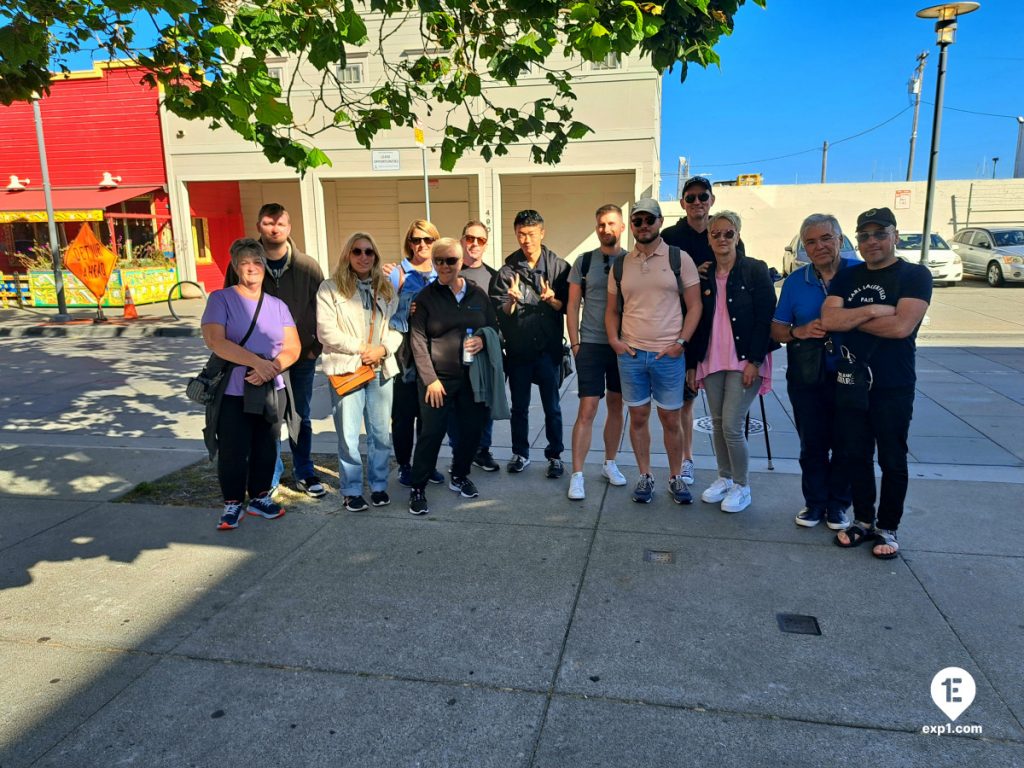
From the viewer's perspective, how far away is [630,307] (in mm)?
4430

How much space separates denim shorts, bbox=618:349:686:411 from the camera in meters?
4.42

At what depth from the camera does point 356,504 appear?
4.64 m

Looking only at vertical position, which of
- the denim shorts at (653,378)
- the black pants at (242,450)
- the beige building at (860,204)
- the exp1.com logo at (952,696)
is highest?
the beige building at (860,204)

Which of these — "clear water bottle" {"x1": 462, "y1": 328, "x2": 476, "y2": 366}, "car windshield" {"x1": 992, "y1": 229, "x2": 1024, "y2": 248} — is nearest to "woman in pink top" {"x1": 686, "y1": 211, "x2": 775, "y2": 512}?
"clear water bottle" {"x1": 462, "y1": 328, "x2": 476, "y2": 366}

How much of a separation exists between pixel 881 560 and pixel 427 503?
107 inches

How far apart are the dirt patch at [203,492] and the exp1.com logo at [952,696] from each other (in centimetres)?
347

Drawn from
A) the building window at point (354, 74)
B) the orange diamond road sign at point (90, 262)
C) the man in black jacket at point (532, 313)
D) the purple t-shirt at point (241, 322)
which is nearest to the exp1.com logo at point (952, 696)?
the man in black jacket at point (532, 313)

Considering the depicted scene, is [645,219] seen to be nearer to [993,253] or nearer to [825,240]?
[825,240]

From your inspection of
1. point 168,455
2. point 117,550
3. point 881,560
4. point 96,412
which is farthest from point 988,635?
point 96,412

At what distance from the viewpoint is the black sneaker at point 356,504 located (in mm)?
4637

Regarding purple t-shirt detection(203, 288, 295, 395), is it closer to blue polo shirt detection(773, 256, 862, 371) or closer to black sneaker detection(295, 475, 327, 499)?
black sneaker detection(295, 475, 327, 499)

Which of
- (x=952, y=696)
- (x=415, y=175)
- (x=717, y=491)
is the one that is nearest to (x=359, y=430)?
(x=717, y=491)

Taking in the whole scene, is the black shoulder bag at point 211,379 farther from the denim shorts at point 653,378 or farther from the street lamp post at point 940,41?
the street lamp post at point 940,41

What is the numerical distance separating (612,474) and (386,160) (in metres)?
15.4
